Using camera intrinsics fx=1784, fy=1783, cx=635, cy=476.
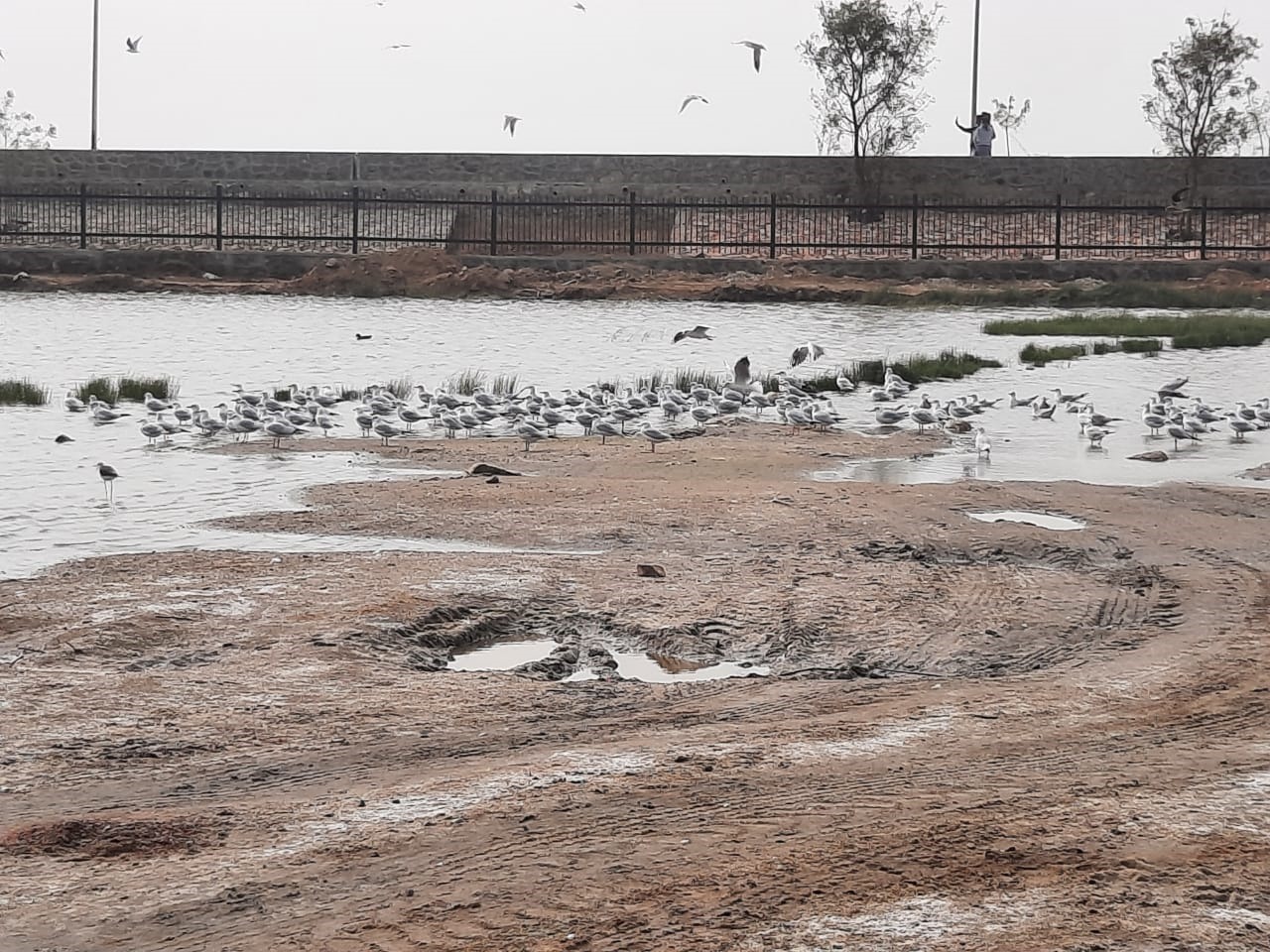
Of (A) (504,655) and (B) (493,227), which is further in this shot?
(B) (493,227)

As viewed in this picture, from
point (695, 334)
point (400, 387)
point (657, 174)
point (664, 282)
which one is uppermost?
point (657, 174)

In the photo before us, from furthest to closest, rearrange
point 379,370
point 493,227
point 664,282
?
1. point 493,227
2. point 664,282
3. point 379,370

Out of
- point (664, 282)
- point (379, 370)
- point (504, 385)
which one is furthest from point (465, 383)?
point (664, 282)

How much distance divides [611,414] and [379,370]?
23.6 feet

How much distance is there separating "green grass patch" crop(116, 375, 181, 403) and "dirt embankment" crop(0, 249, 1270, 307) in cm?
1755

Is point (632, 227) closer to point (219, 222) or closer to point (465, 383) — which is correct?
point (219, 222)

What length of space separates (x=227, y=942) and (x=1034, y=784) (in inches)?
102

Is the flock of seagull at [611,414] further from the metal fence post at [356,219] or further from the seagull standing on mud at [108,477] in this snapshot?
the metal fence post at [356,219]

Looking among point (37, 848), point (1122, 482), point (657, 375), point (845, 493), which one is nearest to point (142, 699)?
point (37, 848)

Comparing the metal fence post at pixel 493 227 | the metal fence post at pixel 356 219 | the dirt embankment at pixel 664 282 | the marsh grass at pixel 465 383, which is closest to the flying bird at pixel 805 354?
the marsh grass at pixel 465 383

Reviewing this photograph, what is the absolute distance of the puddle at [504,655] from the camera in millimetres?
7586

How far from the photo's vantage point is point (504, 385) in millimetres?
19391

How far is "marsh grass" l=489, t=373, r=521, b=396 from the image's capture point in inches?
743

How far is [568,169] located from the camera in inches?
1916
